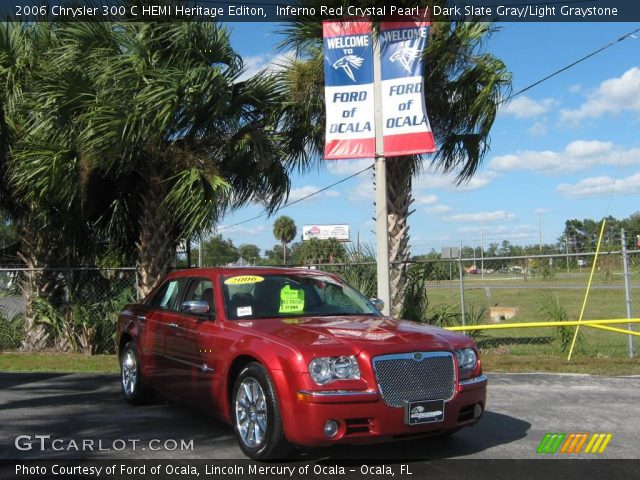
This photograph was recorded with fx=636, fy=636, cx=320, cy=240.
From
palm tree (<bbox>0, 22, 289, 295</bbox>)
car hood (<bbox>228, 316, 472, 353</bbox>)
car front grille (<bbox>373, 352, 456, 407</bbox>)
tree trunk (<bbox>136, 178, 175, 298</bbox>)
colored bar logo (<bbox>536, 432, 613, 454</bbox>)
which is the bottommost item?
colored bar logo (<bbox>536, 432, 613, 454</bbox>)

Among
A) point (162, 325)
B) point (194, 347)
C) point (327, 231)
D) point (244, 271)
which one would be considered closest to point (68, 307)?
point (162, 325)

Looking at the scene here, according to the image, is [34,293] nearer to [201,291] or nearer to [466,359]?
[201,291]

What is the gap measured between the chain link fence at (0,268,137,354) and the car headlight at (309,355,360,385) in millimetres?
8323

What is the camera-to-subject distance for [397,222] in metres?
11.7

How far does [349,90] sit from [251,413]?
6233 mm

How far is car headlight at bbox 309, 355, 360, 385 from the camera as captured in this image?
4629 mm

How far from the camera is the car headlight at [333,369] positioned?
463 cm

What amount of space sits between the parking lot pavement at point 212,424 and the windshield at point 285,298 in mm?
1192

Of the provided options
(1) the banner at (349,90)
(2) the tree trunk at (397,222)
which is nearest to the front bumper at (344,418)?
(1) the banner at (349,90)

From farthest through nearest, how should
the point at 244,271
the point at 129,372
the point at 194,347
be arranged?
the point at 129,372 < the point at 244,271 < the point at 194,347

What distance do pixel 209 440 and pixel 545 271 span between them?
47.8 feet

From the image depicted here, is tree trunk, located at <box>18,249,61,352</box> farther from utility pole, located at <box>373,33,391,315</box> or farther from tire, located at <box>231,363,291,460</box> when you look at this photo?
tire, located at <box>231,363,291,460</box>

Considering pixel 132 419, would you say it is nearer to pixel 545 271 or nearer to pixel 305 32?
pixel 305 32

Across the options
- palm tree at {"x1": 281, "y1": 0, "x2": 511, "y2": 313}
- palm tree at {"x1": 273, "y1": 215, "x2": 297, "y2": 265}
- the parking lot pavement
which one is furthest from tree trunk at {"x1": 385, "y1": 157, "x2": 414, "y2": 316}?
palm tree at {"x1": 273, "y1": 215, "x2": 297, "y2": 265}
